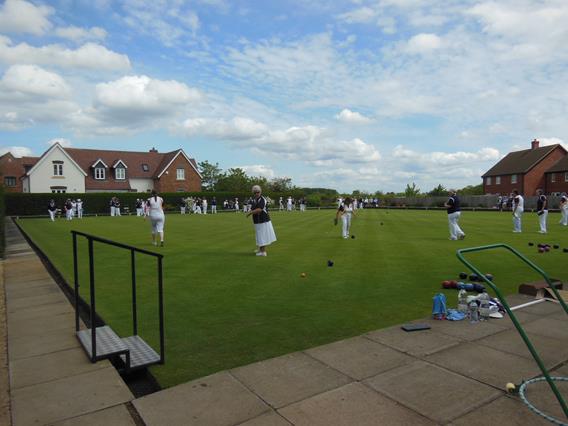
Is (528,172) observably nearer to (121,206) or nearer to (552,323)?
(121,206)

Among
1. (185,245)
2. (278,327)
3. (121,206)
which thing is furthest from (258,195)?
(121,206)

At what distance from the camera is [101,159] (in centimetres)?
5681

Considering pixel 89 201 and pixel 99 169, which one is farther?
pixel 99 169

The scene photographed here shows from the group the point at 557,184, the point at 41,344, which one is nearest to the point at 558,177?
the point at 557,184

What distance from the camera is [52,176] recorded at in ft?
166

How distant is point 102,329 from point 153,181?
57.7 metres

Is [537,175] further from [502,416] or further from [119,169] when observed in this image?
[502,416]

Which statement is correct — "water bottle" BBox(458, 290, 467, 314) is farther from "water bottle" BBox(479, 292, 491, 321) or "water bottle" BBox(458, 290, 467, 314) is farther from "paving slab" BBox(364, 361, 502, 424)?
"paving slab" BBox(364, 361, 502, 424)

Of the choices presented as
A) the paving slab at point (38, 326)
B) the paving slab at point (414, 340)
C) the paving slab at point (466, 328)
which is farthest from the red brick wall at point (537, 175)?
the paving slab at point (38, 326)

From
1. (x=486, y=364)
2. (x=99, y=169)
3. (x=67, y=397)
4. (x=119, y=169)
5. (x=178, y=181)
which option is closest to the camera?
(x=67, y=397)

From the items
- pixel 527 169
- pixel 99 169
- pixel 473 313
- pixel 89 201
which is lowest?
pixel 473 313

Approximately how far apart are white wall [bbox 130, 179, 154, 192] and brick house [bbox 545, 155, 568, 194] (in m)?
57.2

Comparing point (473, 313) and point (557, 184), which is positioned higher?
point (557, 184)

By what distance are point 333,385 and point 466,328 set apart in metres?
2.51
